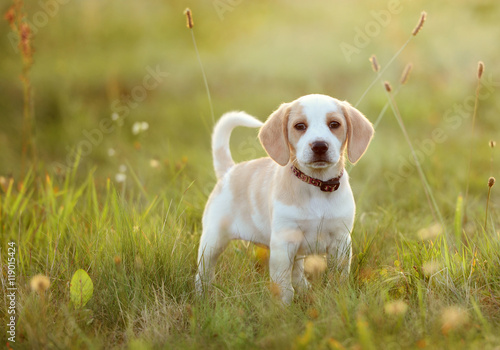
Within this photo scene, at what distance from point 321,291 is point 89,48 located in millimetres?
9026

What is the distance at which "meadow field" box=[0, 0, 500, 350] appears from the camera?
261 cm

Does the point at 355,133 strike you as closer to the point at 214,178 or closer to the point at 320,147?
the point at 320,147

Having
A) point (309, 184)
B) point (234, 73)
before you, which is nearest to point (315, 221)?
point (309, 184)

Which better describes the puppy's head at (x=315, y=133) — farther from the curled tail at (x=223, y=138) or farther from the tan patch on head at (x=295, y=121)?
the curled tail at (x=223, y=138)

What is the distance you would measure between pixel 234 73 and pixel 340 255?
738 centimetres

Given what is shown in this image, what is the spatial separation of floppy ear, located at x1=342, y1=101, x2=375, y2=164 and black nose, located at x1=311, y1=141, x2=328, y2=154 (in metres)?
0.30

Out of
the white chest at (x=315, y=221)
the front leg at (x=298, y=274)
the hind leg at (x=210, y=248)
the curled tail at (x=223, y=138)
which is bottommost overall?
the front leg at (x=298, y=274)

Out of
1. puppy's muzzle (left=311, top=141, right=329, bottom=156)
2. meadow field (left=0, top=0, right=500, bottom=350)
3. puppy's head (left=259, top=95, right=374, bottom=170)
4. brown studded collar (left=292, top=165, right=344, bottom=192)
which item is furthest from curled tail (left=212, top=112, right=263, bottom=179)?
puppy's muzzle (left=311, top=141, right=329, bottom=156)

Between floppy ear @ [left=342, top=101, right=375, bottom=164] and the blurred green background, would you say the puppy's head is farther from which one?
the blurred green background

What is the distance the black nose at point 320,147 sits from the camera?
2818 mm

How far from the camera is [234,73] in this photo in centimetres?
995

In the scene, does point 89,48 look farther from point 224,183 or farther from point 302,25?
point 224,183

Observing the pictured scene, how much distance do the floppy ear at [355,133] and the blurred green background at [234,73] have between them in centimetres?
218

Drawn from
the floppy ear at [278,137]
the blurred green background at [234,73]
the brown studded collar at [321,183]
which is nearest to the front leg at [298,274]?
the brown studded collar at [321,183]
